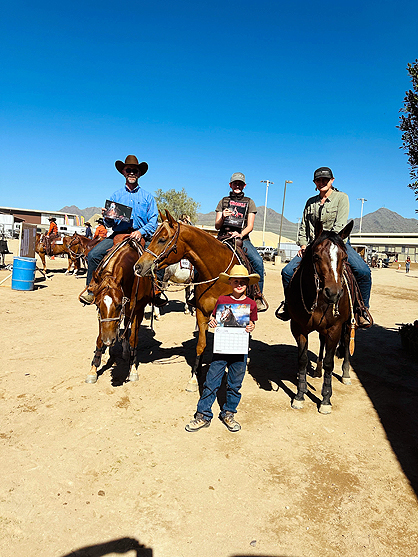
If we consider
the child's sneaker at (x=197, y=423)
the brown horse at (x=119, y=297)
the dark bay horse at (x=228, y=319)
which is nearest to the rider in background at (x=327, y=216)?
the dark bay horse at (x=228, y=319)

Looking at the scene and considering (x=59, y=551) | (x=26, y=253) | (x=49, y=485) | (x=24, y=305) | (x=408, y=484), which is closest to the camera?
(x=59, y=551)

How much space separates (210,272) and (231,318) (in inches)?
54.6

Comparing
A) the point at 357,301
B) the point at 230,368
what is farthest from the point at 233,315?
the point at 357,301

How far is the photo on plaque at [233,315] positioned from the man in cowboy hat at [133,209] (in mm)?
2908

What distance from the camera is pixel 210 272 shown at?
5.33 metres

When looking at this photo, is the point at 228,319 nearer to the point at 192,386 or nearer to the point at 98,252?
the point at 192,386

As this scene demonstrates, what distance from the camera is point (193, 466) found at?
11.9 feet

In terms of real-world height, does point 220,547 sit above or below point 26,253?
below

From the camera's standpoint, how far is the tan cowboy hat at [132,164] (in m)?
6.39

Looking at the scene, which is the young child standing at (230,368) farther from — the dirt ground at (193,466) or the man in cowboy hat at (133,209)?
the man in cowboy hat at (133,209)

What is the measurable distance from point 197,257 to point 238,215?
1506mm

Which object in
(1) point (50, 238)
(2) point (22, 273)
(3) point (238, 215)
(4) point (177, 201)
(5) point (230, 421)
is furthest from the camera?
(4) point (177, 201)

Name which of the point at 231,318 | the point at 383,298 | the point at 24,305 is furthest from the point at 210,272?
the point at 383,298

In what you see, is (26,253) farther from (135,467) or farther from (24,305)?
(135,467)
